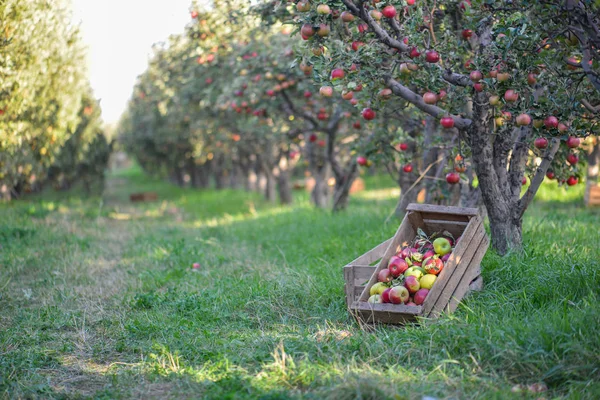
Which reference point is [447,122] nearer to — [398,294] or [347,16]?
[347,16]

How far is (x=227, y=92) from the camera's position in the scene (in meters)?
11.0

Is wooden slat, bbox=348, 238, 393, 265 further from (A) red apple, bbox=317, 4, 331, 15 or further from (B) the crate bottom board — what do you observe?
(A) red apple, bbox=317, 4, 331, 15

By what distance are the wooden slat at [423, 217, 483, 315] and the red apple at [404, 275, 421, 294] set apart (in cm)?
15

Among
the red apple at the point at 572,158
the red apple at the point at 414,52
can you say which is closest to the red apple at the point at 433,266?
the red apple at the point at 414,52

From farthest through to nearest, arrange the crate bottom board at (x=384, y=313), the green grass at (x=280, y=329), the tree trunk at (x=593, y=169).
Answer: the tree trunk at (x=593, y=169)
the crate bottom board at (x=384, y=313)
the green grass at (x=280, y=329)

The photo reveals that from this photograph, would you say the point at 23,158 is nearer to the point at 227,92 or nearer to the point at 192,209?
the point at 227,92

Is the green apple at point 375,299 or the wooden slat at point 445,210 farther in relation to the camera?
the wooden slat at point 445,210

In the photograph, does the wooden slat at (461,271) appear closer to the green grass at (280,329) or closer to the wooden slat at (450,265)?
the wooden slat at (450,265)

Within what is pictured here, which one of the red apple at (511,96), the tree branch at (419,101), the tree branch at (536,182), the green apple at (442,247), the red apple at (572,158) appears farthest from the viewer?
the red apple at (572,158)

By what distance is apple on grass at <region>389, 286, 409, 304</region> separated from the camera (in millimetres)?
4996

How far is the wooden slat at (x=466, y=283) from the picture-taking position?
5.14m

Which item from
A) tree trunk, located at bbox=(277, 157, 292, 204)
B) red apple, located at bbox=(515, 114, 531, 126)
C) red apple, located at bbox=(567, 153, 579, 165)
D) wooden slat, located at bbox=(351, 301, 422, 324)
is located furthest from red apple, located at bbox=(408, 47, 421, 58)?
tree trunk, located at bbox=(277, 157, 292, 204)

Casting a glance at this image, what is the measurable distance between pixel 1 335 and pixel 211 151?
50.9 feet

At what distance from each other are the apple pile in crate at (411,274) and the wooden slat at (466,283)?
218 millimetres
